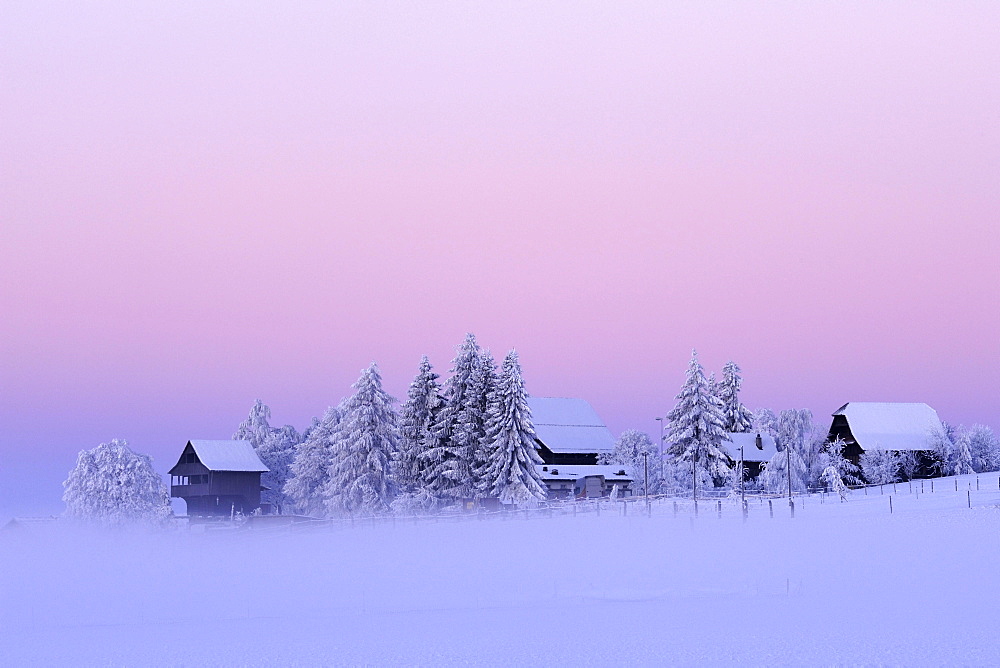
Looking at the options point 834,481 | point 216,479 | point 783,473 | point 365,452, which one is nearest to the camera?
point 365,452

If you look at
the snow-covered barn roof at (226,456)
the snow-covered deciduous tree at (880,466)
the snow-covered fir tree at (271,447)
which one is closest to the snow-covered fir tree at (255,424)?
the snow-covered fir tree at (271,447)

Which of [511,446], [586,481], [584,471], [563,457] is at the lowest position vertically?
[586,481]

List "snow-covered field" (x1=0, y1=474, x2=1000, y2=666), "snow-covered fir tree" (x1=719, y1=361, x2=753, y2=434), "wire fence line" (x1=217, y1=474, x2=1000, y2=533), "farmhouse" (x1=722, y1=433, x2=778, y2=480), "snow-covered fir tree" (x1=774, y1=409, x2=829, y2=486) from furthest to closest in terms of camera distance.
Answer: "snow-covered fir tree" (x1=719, y1=361, x2=753, y2=434) → "farmhouse" (x1=722, y1=433, x2=778, y2=480) → "snow-covered fir tree" (x1=774, y1=409, x2=829, y2=486) → "wire fence line" (x1=217, y1=474, x2=1000, y2=533) → "snow-covered field" (x1=0, y1=474, x2=1000, y2=666)

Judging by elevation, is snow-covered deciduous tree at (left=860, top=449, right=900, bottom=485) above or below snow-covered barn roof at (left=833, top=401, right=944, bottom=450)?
below

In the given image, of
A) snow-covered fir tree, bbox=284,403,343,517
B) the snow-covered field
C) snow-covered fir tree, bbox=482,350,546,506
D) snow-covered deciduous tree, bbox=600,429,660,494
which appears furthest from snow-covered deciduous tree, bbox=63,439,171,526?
snow-covered deciduous tree, bbox=600,429,660,494

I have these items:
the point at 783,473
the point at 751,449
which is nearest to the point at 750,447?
the point at 751,449

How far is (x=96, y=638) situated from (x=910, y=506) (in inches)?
1768

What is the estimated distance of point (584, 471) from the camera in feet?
299

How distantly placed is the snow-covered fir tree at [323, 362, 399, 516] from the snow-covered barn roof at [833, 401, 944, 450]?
4188 centimetres

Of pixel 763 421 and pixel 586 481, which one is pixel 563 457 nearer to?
pixel 586 481

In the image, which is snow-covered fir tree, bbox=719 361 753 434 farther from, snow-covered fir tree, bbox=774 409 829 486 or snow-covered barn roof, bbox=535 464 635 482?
snow-covered barn roof, bbox=535 464 635 482

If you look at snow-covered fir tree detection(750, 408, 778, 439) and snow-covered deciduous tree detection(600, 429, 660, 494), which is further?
snow-covered fir tree detection(750, 408, 778, 439)

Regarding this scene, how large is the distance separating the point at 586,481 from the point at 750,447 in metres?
19.6

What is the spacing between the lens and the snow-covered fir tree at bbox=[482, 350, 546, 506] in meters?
73.4
